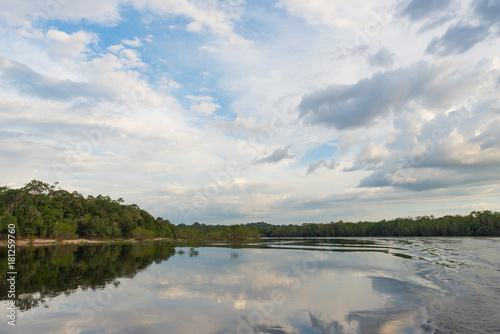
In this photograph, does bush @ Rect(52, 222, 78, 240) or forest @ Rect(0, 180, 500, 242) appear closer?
forest @ Rect(0, 180, 500, 242)

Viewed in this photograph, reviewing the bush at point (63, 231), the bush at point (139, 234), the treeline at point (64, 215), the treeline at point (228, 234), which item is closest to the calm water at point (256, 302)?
the treeline at point (64, 215)

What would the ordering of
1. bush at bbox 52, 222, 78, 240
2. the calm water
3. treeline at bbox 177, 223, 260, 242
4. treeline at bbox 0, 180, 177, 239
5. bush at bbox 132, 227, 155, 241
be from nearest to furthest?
the calm water → treeline at bbox 0, 180, 177, 239 → bush at bbox 52, 222, 78, 240 → bush at bbox 132, 227, 155, 241 → treeline at bbox 177, 223, 260, 242

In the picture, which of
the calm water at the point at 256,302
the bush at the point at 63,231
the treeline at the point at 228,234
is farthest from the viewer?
the treeline at the point at 228,234

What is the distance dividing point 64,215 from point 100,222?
11.5 meters

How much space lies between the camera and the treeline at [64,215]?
74.3 m

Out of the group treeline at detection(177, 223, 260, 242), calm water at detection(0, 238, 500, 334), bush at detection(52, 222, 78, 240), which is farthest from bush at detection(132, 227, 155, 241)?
calm water at detection(0, 238, 500, 334)

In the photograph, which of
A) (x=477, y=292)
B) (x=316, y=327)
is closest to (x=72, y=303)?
(x=316, y=327)

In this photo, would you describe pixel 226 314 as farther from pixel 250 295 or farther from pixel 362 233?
pixel 362 233

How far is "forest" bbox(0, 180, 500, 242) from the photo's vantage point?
75.4m

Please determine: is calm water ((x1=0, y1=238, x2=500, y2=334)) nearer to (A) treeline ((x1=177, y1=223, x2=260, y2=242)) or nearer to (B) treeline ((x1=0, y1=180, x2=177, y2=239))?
(B) treeline ((x1=0, y1=180, x2=177, y2=239))

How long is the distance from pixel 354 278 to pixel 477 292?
902cm

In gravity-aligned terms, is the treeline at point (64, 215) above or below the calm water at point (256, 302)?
above

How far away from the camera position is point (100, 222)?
10212 cm

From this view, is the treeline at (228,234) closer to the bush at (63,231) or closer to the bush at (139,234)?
the bush at (139,234)
